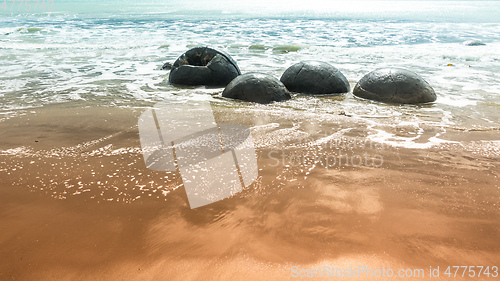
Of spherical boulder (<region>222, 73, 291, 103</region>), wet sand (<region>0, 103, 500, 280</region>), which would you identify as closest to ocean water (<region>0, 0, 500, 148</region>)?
spherical boulder (<region>222, 73, 291, 103</region>)

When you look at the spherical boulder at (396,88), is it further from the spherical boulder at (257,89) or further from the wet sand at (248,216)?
the wet sand at (248,216)

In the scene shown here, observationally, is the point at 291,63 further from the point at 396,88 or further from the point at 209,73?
the point at 396,88

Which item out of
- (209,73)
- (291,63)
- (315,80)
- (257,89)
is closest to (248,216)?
(257,89)

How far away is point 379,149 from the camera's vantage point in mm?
3416

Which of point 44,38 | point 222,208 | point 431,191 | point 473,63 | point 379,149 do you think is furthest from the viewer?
point 44,38

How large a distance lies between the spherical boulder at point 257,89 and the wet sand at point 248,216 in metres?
2.14

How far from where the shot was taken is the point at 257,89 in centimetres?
546

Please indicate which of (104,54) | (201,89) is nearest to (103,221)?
(201,89)

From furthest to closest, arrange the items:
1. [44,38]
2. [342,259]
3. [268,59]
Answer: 1. [44,38]
2. [268,59]
3. [342,259]

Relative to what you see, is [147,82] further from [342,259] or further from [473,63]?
[473,63]

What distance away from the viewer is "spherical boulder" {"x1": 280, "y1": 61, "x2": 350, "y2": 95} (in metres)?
5.97

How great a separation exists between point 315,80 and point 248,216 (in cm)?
419

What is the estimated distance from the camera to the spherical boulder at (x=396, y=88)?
5434mm

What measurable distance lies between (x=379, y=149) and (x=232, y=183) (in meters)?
1.63
